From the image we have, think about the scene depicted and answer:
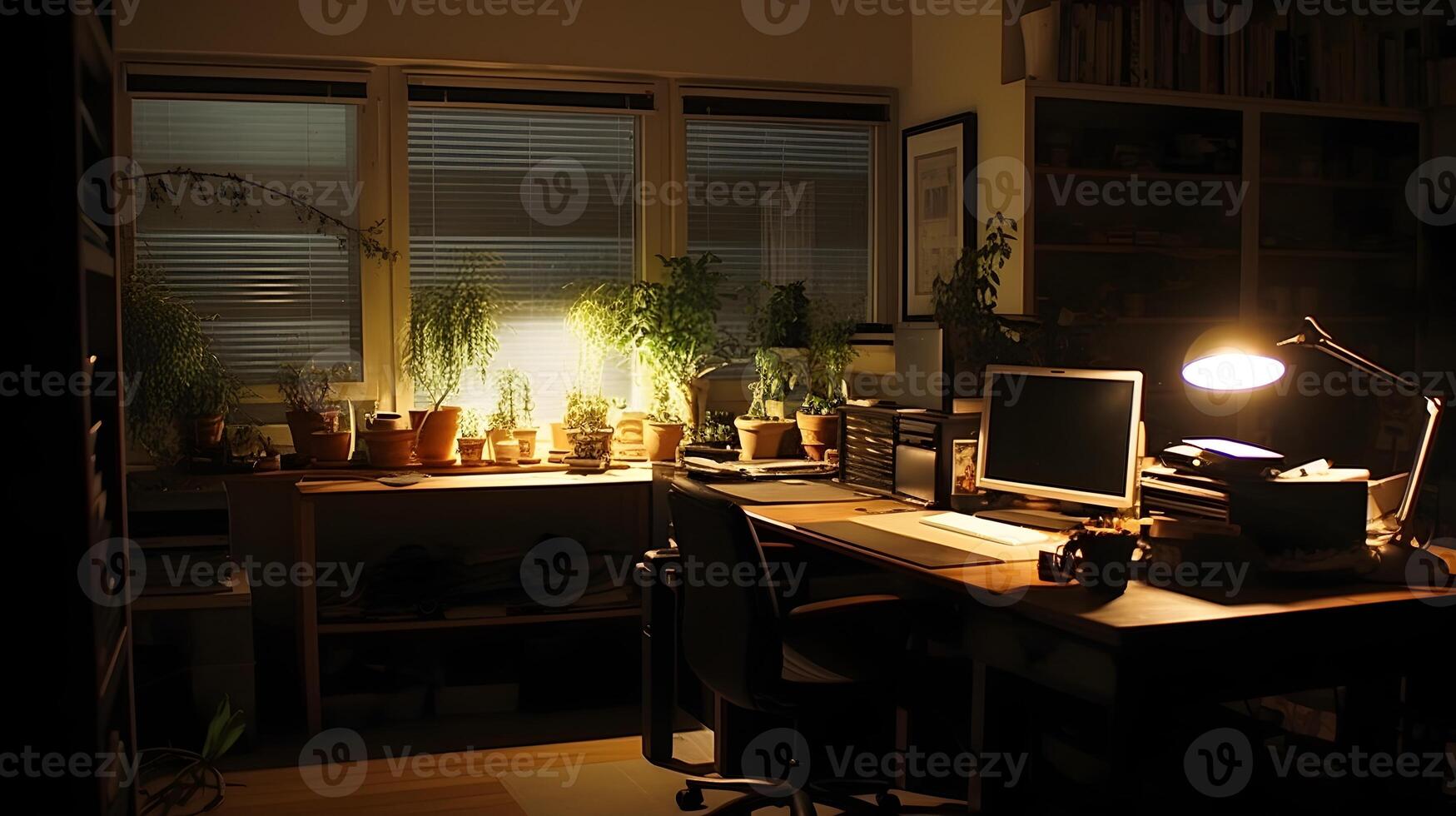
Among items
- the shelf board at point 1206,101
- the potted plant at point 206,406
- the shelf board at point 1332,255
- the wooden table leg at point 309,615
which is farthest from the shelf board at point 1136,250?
the potted plant at point 206,406

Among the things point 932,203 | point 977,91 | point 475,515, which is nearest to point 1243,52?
point 977,91

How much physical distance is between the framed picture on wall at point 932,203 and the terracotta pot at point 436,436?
177cm

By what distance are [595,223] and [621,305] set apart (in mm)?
383

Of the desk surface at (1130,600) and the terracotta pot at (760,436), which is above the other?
the terracotta pot at (760,436)

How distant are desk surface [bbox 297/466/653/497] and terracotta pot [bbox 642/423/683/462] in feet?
0.31

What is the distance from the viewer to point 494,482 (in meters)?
4.22

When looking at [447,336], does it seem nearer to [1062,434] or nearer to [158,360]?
[158,360]

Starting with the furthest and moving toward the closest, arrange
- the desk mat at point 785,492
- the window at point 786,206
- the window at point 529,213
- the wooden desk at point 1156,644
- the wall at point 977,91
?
the window at point 786,206 → the window at point 529,213 → the wall at point 977,91 → the desk mat at point 785,492 → the wooden desk at point 1156,644

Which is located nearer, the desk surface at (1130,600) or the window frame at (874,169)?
the desk surface at (1130,600)

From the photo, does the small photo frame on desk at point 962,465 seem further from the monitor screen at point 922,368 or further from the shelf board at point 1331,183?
the shelf board at point 1331,183

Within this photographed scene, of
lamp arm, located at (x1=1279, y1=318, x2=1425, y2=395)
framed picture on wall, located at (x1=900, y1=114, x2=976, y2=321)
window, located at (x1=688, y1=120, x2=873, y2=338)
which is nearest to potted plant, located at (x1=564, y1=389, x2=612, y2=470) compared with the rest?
window, located at (x1=688, y1=120, x2=873, y2=338)

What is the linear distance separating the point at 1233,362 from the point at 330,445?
2.89 metres

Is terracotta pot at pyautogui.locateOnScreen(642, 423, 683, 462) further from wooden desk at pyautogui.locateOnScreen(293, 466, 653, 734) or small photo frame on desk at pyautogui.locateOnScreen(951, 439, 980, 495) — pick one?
small photo frame on desk at pyautogui.locateOnScreen(951, 439, 980, 495)

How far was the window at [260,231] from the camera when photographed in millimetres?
4348
